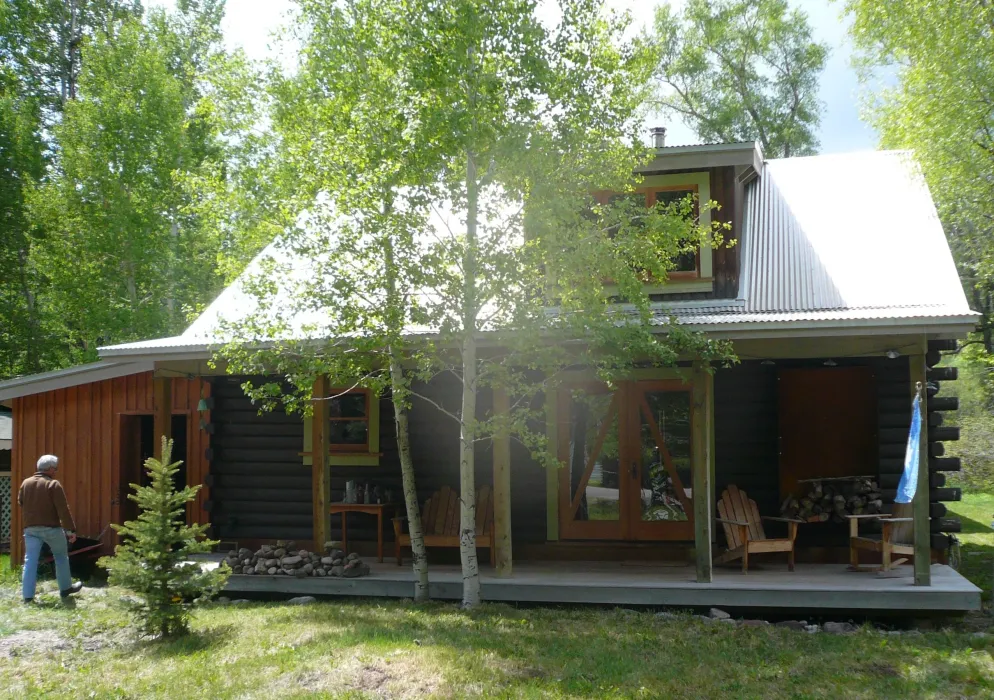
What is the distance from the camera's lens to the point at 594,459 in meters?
11.3

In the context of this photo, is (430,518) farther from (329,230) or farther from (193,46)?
(193,46)

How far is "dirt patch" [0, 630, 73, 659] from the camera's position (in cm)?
788

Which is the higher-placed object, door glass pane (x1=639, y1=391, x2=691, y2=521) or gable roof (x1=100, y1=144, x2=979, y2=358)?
gable roof (x1=100, y1=144, x2=979, y2=358)

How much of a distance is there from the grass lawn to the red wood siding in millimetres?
5111

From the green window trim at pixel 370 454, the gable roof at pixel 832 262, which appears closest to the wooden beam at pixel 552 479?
Result: the gable roof at pixel 832 262

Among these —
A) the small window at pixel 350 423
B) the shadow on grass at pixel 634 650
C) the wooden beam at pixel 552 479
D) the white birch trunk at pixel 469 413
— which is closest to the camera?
the shadow on grass at pixel 634 650

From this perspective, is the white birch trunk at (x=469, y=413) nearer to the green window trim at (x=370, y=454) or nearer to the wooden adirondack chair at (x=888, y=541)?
the green window trim at (x=370, y=454)

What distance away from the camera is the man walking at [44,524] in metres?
9.78

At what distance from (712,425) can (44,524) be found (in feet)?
24.8

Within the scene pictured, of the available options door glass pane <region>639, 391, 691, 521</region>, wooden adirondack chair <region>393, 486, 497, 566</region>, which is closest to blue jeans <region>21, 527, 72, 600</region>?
wooden adirondack chair <region>393, 486, 497, 566</region>

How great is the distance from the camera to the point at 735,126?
27.2 metres

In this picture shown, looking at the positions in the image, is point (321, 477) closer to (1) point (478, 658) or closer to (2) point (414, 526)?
(2) point (414, 526)

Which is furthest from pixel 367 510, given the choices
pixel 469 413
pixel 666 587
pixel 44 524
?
pixel 666 587

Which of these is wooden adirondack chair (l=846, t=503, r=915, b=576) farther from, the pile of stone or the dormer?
the pile of stone
